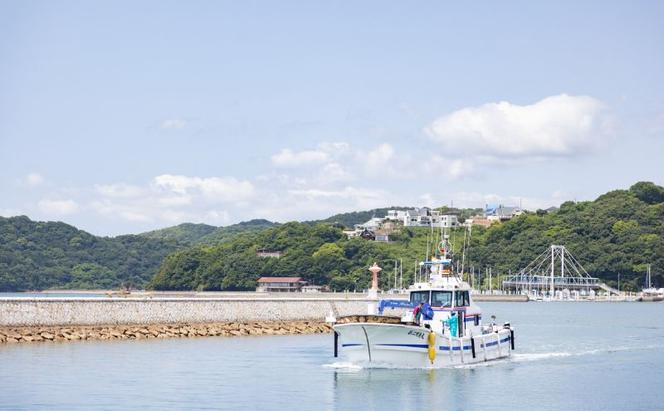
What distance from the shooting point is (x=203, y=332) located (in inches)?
2815

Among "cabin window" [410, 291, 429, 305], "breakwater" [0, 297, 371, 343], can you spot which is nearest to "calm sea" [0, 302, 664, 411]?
"breakwater" [0, 297, 371, 343]

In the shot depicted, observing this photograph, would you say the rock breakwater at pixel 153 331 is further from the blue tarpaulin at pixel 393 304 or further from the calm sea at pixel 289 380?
the blue tarpaulin at pixel 393 304

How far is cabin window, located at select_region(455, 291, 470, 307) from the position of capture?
51062mm

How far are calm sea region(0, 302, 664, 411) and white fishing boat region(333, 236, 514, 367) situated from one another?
68cm

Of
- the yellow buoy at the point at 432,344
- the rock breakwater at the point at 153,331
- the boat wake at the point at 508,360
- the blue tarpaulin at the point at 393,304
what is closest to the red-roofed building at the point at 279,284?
the rock breakwater at the point at 153,331

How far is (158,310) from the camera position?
73125mm

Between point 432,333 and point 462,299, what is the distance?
13.0 ft

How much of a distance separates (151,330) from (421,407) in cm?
3114

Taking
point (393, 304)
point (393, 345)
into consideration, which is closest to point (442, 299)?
point (393, 304)

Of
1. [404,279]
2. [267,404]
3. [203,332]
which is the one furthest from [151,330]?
[404,279]

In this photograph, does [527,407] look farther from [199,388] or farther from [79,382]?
[79,382]

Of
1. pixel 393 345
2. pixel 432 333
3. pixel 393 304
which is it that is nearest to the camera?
pixel 393 345

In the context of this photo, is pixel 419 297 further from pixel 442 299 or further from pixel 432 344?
pixel 432 344

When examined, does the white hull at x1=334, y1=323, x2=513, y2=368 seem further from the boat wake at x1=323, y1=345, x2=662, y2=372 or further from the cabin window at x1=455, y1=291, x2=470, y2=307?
the cabin window at x1=455, y1=291, x2=470, y2=307
